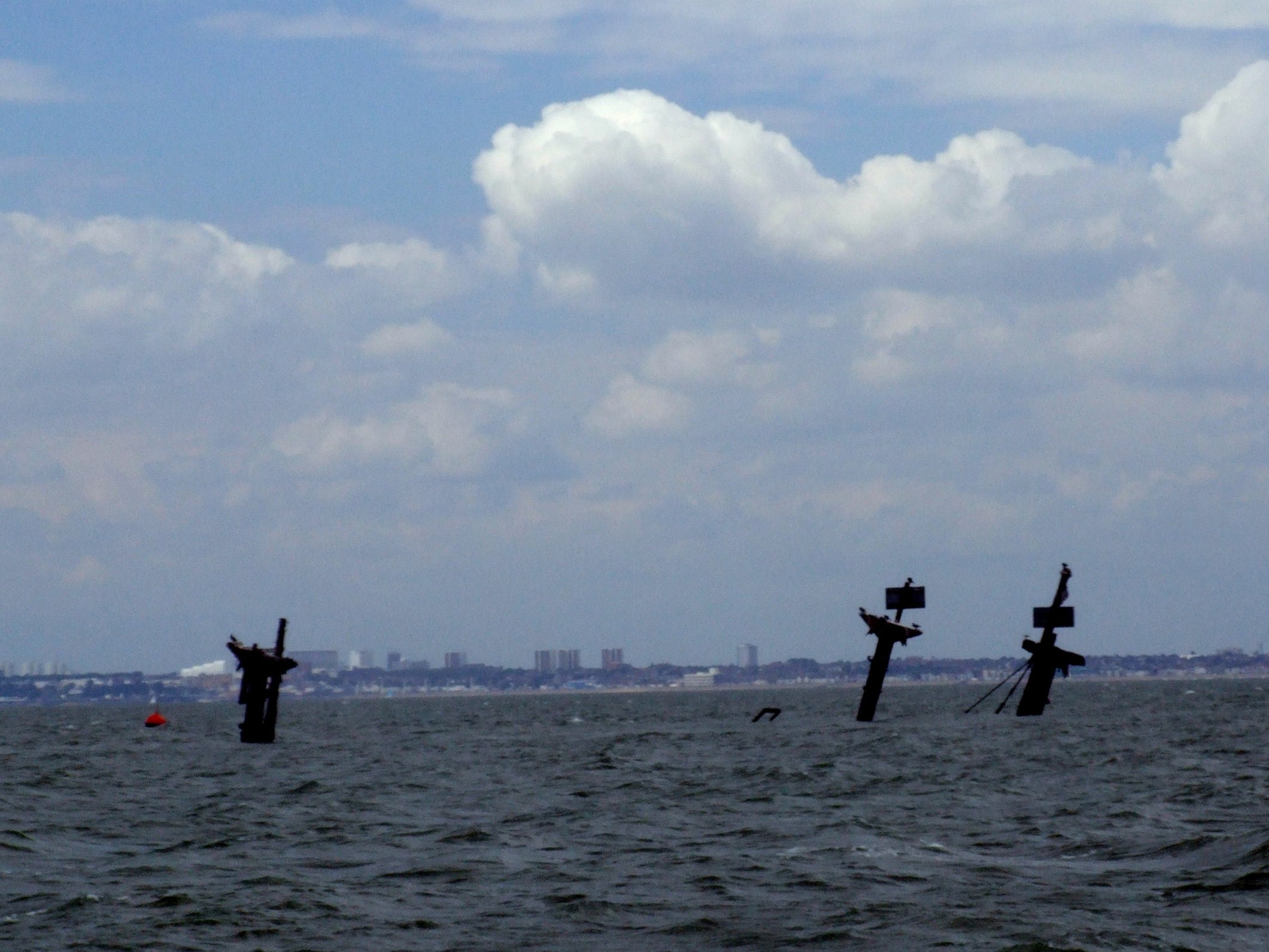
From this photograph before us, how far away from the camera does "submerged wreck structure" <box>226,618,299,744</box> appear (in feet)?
171

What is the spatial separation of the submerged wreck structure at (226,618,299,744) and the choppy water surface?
14.2 feet

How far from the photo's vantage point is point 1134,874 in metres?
20.7

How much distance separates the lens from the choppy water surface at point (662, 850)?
17.9 m

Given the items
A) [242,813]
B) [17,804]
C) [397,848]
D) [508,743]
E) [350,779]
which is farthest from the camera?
[508,743]

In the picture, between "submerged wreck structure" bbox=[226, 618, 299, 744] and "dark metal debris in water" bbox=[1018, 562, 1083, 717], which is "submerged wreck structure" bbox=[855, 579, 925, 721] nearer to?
"dark metal debris in water" bbox=[1018, 562, 1083, 717]

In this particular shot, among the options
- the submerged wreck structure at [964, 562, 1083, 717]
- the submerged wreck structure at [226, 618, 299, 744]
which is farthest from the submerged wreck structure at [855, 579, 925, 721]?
the submerged wreck structure at [226, 618, 299, 744]

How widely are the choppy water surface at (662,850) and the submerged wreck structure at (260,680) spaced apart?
434 centimetres

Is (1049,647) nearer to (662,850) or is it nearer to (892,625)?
(892,625)

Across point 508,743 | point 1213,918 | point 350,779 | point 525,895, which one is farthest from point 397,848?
point 508,743

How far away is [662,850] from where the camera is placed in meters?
24.4

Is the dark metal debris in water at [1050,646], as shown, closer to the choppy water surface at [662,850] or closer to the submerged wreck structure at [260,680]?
the choppy water surface at [662,850]

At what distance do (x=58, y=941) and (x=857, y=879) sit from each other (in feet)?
31.5

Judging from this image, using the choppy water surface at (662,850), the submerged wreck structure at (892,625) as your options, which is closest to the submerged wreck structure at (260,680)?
the choppy water surface at (662,850)

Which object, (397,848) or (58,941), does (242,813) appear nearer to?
(397,848)
